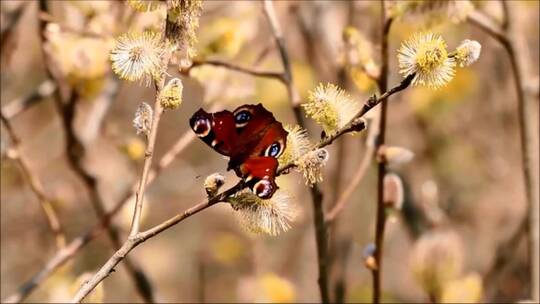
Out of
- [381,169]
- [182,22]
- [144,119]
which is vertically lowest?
[144,119]

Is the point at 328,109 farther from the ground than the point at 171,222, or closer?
farther from the ground

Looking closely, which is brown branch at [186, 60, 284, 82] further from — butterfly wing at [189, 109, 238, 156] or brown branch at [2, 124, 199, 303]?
butterfly wing at [189, 109, 238, 156]

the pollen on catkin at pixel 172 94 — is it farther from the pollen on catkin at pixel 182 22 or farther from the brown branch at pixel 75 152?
the brown branch at pixel 75 152

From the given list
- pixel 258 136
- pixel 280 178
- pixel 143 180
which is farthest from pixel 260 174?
pixel 280 178

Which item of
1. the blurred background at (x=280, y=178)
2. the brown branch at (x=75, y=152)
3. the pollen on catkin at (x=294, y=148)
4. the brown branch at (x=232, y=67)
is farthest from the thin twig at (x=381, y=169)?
the brown branch at (x=75, y=152)

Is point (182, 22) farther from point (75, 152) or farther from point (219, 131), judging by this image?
point (75, 152)

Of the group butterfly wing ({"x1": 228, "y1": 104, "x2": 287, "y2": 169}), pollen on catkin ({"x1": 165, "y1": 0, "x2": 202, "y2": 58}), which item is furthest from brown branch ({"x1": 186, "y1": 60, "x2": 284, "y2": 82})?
butterfly wing ({"x1": 228, "y1": 104, "x2": 287, "y2": 169})
